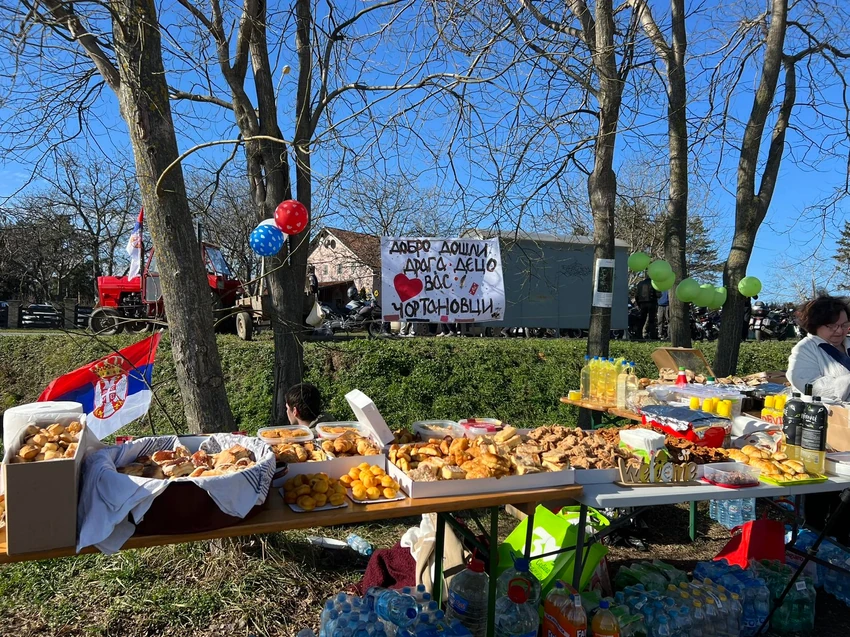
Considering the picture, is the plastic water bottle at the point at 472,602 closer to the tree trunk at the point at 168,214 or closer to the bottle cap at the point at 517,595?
the bottle cap at the point at 517,595

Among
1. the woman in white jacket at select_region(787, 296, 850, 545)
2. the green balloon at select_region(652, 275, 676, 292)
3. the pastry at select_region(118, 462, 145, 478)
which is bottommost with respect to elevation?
the pastry at select_region(118, 462, 145, 478)

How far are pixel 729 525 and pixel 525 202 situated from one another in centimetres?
365

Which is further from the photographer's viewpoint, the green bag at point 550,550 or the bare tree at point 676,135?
the bare tree at point 676,135

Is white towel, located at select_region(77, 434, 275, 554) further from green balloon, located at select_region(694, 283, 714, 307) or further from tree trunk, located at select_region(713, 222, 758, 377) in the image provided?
tree trunk, located at select_region(713, 222, 758, 377)

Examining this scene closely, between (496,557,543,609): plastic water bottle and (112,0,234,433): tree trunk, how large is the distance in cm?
205

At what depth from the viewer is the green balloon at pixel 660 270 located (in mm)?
6398

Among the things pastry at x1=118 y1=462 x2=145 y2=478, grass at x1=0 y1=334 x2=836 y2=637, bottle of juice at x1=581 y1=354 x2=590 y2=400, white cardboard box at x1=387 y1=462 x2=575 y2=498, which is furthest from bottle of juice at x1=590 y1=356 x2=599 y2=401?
pastry at x1=118 y1=462 x2=145 y2=478

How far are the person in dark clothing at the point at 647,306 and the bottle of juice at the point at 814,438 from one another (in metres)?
12.3

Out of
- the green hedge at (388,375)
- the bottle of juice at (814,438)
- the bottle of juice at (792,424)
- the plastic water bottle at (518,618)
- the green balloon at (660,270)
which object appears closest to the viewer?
the plastic water bottle at (518,618)

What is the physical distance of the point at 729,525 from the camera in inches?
191

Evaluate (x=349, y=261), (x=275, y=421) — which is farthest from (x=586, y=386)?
(x=349, y=261)

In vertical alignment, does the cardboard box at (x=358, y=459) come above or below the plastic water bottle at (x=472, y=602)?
above

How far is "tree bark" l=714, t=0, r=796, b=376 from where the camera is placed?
648cm

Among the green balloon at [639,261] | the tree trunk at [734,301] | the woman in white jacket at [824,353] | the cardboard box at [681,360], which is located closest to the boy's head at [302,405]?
the woman in white jacket at [824,353]
